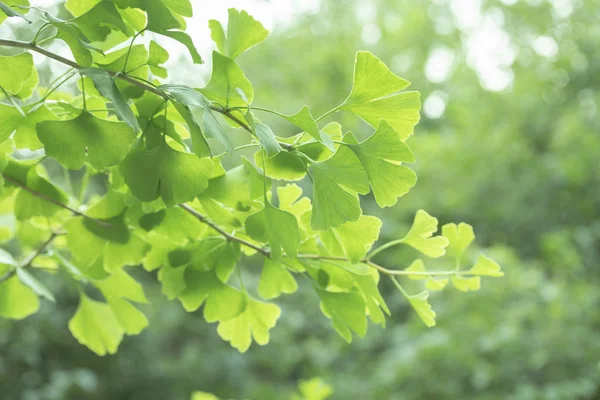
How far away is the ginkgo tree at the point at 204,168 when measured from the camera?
1.01 feet

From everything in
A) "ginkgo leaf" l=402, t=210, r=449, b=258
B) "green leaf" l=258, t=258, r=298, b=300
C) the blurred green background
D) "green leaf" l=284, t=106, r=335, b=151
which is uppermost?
"green leaf" l=284, t=106, r=335, b=151

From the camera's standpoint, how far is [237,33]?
0.34m

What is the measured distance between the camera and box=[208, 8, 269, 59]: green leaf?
0.34m

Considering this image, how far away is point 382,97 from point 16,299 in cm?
35

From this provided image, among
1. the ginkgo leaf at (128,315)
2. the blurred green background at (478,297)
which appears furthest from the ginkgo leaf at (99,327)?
the blurred green background at (478,297)

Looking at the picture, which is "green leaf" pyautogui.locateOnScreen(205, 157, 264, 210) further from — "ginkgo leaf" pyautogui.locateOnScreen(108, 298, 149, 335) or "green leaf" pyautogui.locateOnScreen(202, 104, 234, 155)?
"ginkgo leaf" pyautogui.locateOnScreen(108, 298, 149, 335)

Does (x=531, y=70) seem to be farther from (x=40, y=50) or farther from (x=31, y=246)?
(x=40, y=50)

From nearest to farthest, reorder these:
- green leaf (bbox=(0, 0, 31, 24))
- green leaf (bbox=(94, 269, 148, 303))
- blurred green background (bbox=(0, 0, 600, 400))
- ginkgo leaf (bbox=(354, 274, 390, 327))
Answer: green leaf (bbox=(0, 0, 31, 24))
ginkgo leaf (bbox=(354, 274, 390, 327))
green leaf (bbox=(94, 269, 148, 303))
blurred green background (bbox=(0, 0, 600, 400))

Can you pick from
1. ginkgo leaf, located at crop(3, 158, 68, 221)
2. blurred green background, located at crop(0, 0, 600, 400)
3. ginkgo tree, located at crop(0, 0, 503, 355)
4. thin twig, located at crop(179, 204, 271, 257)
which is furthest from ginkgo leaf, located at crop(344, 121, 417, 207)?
blurred green background, located at crop(0, 0, 600, 400)

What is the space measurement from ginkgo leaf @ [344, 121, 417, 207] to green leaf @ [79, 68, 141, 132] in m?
0.11

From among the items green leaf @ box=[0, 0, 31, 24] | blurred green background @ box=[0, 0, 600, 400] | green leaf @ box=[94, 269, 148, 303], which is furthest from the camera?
blurred green background @ box=[0, 0, 600, 400]

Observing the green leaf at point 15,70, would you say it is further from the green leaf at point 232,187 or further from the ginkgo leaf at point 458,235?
the ginkgo leaf at point 458,235

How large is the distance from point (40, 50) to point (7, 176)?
6.1 inches

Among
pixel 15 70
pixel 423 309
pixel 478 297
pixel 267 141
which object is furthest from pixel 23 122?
pixel 478 297
